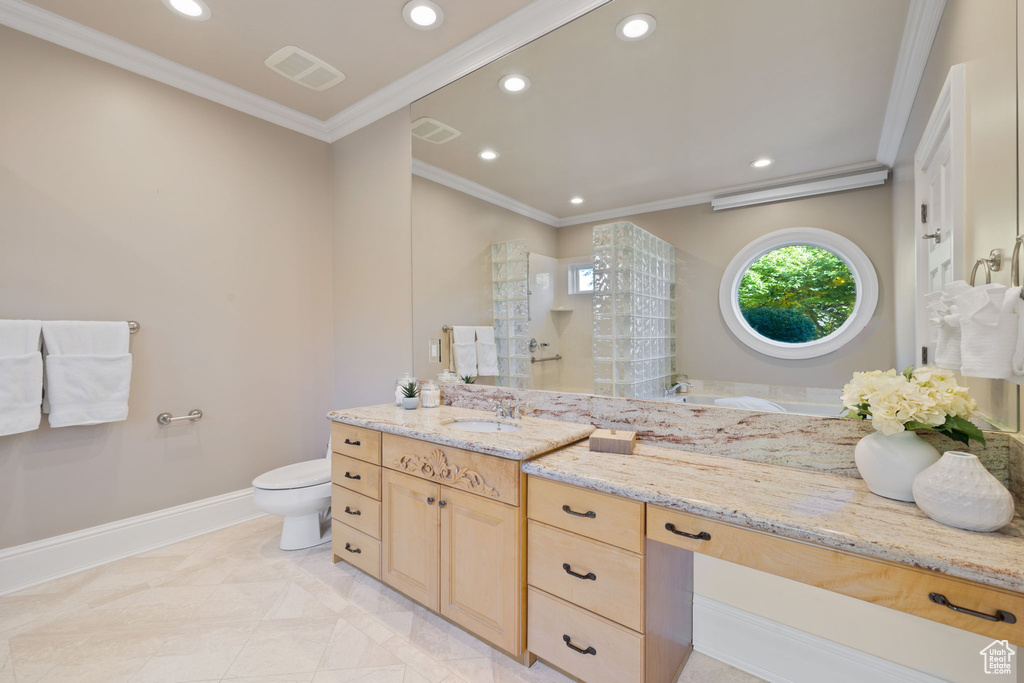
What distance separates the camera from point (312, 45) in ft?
7.44

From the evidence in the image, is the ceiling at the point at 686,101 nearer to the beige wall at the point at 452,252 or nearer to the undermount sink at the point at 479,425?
the beige wall at the point at 452,252

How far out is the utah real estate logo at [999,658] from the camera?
1161mm

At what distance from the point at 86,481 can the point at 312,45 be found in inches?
102

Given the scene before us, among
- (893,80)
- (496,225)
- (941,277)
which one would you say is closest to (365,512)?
(496,225)

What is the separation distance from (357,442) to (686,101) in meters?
2.10

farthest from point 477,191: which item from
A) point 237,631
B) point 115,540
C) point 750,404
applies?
point 115,540

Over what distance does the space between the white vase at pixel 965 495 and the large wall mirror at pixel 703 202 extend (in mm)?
274

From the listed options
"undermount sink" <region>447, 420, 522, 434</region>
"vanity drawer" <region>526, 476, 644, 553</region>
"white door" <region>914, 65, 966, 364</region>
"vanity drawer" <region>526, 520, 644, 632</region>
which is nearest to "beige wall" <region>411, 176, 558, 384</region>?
"undermount sink" <region>447, 420, 522, 434</region>

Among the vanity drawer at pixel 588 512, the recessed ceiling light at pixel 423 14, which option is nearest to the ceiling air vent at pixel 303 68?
the recessed ceiling light at pixel 423 14

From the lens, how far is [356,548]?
2.17m

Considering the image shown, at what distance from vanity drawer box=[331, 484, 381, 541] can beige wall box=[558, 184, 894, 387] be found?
157cm

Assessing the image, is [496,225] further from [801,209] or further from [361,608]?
[361,608]

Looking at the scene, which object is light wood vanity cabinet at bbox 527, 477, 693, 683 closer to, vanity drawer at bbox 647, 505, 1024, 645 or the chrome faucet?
vanity drawer at bbox 647, 505, 1024, 645

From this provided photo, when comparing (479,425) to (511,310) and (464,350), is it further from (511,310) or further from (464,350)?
(511,310)
